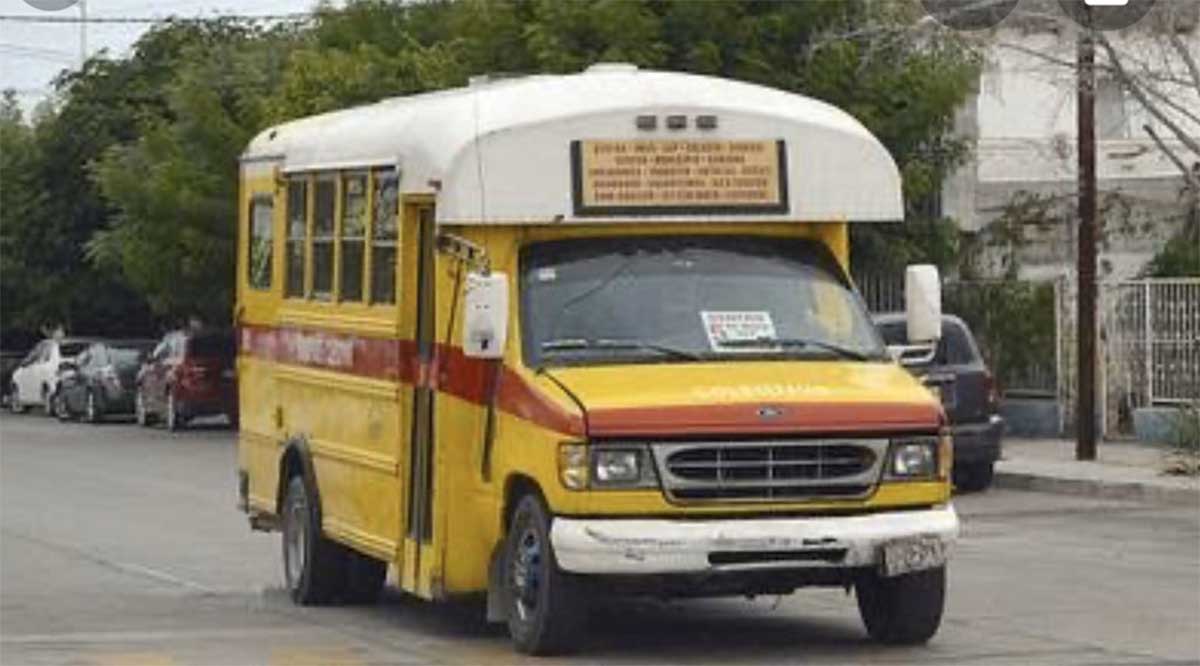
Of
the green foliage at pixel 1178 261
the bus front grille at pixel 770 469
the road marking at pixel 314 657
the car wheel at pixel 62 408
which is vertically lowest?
the road marking at pixel 314 657

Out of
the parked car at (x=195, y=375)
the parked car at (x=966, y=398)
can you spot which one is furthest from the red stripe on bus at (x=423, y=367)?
the parked car at (x=195, y=375)

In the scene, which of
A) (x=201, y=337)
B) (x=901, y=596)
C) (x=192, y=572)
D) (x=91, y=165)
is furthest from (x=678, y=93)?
(x=91, y=165)

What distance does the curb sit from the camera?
22.8 metres

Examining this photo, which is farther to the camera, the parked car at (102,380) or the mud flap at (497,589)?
the parked car at (102,380)

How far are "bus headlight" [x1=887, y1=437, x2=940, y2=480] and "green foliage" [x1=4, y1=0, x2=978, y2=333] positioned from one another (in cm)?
1818

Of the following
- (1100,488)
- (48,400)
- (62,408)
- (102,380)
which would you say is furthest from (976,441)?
(48,400)

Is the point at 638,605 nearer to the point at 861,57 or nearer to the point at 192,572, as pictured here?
the point at 192,572

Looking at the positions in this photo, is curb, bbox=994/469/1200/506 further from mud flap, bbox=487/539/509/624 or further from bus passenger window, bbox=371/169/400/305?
mud flap, bbox=487/539/509/624

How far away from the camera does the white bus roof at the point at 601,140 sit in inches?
485

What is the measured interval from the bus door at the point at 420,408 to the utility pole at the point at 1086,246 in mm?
13627

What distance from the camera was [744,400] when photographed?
11539 mm

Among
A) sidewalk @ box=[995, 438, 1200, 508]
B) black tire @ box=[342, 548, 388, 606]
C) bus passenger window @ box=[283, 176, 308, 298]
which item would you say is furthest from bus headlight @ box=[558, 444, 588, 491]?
sidewalk @ box=[995, 438, 1200, 508]

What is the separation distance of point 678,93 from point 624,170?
519mm

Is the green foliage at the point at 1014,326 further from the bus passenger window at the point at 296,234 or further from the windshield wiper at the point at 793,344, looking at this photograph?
the windshield wiper at the point at 793,344
